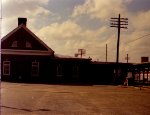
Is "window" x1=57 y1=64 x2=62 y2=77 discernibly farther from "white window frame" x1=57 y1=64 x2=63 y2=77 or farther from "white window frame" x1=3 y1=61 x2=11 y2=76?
"white window frame" x1=3 y1=61 x2=11 y2=76

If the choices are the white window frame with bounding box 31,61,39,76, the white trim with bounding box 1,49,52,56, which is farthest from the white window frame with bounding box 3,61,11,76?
the white window frame with bounding box 31,61,39,76

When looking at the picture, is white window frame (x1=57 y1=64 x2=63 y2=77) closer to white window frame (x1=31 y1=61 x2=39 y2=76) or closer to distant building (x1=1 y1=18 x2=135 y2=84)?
distant building (x1=1 y1=18 x2=135 y2=84)

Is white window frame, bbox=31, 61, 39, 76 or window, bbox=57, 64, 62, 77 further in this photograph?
window, bbox=57, 64, 62, 77

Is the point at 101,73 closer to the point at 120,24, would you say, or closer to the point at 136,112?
the point at 120,24

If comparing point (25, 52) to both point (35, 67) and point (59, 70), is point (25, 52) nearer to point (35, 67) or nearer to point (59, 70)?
point (35, 67)

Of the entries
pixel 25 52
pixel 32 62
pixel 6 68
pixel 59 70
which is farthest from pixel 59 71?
pixel 6 68

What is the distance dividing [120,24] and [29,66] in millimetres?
13586

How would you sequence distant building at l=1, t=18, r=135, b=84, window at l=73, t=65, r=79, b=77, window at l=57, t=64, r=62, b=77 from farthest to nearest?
window at l=73, t=65, r=79, b=77
window at l=57, t=64, r=62, b=77
distant building at l=1, t=18, r=135, b=84

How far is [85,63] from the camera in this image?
154 feet

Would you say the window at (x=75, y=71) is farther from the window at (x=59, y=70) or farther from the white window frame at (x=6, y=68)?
the white window frame at (x=6, y=68)

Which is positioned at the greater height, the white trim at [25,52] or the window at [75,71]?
the white trim at [25,52]

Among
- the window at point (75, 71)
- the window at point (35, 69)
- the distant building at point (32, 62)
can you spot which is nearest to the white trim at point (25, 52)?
the distant building at point (32, 62)

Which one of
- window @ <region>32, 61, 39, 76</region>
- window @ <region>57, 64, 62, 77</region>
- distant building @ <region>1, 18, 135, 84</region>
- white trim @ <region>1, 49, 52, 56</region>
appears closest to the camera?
white trim @ <region>1, 49, 52, 56</region>

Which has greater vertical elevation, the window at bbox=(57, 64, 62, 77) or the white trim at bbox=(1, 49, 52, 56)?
the white trim at bbox=(1, 49, 52, 56)
